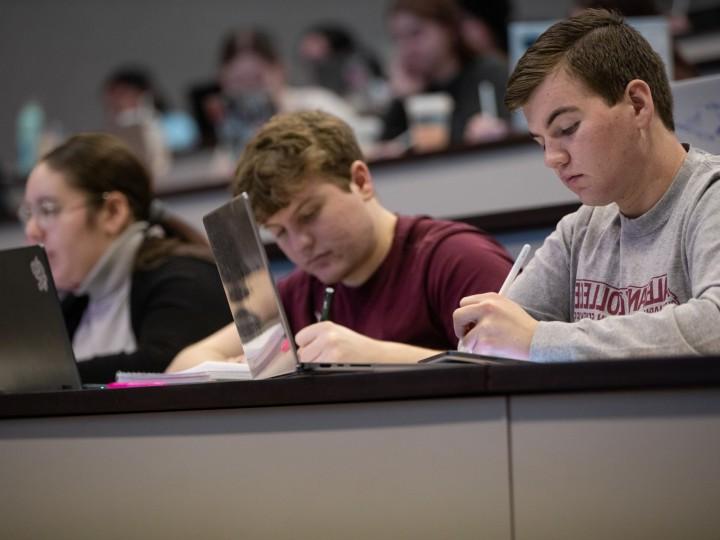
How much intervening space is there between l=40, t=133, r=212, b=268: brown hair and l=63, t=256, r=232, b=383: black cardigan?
1.7 inches

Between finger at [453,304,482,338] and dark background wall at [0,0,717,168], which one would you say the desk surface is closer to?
finger at [453,304,482,338]

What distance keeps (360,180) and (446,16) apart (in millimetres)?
2040

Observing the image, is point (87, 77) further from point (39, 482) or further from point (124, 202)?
point (39, 482)

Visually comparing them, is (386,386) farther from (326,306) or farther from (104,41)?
(104,41)

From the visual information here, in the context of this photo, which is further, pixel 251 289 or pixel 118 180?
pixel 118 180

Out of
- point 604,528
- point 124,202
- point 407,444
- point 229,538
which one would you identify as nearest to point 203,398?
point 229,538

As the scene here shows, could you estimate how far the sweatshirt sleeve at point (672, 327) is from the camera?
1.17 m

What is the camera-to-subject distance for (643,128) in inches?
54.2

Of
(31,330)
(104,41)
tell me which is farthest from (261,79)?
(104,41)

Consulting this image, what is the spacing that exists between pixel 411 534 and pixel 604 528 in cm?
22

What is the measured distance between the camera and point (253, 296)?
1396mm

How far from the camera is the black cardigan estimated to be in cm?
212

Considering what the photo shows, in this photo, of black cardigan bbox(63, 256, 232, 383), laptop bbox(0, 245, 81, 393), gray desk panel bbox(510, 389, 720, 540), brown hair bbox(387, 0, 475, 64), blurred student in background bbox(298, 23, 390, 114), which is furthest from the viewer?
blurred student in background bbox(298, 23, 390, 114)

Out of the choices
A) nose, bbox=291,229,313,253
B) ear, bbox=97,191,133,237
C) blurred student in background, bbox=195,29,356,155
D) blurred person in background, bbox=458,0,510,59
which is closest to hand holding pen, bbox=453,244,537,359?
nose, bbox=291,229,313,253
